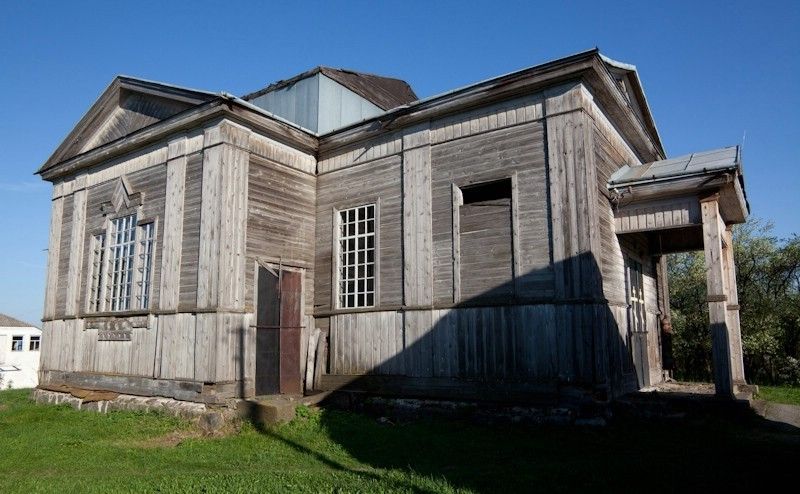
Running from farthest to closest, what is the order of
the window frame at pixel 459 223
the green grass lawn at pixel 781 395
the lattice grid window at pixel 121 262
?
1. the lattice grid window at pixel 121 262
2. the green grass lawn at pixel 781 395
3. the window frame at pixel 459 223

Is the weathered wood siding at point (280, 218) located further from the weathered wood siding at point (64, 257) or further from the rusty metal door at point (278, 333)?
the weathered wood siding at point (64, 257)

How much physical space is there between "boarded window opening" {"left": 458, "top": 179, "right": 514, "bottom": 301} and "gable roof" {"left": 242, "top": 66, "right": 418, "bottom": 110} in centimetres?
581

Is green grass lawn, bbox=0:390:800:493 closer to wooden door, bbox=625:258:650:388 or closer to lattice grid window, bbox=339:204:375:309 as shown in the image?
lattice grid window, bbox=339:204:375:309

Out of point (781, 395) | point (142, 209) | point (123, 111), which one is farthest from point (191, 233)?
point (781, 395)

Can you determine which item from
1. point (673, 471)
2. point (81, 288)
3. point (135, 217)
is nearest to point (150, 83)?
point (135, 217)

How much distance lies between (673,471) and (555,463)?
1.28 m

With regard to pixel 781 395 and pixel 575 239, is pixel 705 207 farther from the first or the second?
pixel 781 395

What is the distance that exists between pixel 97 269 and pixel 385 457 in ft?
31.9

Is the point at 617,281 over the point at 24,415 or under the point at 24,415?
over

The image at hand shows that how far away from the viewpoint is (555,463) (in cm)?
656

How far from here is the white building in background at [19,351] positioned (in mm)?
39094

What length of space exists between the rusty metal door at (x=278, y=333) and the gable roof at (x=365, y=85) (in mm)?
5500

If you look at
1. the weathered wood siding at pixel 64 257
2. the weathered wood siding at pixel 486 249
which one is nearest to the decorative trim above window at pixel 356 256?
the weathered wood siding at pixel 486 249

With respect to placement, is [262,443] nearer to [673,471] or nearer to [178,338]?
[178,338]
